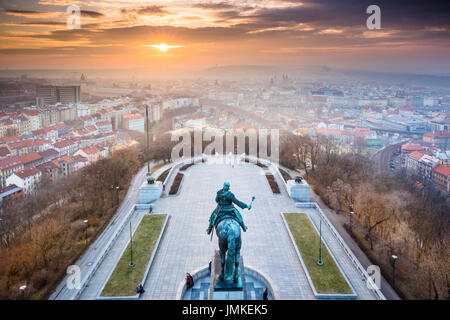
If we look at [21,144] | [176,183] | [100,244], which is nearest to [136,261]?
[100,244]

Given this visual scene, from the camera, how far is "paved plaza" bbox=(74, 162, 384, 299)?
1289 cm

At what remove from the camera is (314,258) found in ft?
48.4

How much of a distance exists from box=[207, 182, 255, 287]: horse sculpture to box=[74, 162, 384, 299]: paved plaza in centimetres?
315

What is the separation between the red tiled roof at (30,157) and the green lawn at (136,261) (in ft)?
71.1

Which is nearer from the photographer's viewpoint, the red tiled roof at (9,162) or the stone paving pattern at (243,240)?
the stone paving pattern at (243,240)

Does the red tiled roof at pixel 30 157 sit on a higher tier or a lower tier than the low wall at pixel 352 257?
higher

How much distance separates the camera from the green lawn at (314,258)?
12773 mm

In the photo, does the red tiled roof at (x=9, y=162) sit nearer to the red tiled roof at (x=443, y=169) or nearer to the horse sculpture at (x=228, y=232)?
the horse sculpture at (x=228, y=232)

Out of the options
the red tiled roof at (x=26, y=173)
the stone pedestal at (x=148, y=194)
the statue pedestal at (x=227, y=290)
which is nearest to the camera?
the statue pedestal at (x=227, y=290)

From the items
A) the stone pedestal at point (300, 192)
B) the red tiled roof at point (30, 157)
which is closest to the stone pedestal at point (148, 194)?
the stone pedestal at point (300, 192)

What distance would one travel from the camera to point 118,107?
2547 inches

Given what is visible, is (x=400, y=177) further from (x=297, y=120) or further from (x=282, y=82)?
(x=282, y=82)

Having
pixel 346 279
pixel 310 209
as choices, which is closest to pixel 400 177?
pixel 310 209

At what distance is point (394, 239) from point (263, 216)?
22.4 feet
